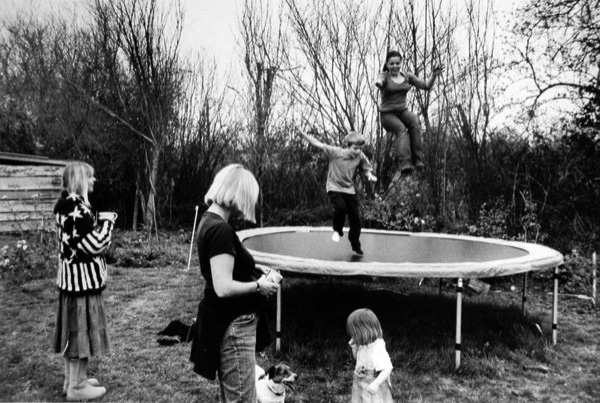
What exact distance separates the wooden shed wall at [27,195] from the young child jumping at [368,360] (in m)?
5.98

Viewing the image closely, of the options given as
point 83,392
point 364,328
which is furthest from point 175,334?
point 364,328

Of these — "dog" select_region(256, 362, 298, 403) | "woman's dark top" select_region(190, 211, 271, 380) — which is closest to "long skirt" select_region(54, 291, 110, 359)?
"dog" select_region(256, 362, 298, 403)

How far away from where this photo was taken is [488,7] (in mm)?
8539

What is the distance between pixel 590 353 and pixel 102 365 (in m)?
3.16

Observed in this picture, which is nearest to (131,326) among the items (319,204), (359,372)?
(359,372)

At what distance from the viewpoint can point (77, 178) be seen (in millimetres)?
2600

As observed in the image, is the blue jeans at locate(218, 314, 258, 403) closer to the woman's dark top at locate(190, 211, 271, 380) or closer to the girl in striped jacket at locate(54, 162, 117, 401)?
the woman's dark top at locate(190, 211, 271, 380)

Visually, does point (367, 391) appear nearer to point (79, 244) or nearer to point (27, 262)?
point (79, 244)

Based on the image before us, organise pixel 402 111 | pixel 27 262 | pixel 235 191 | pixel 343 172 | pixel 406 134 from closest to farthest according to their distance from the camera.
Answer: pixel 235 191, pixel 343 172, pixel 402 111, pixel 406 134, pixel 27 262

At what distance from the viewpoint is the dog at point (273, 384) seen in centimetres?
242

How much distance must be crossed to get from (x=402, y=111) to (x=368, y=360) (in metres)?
2.41

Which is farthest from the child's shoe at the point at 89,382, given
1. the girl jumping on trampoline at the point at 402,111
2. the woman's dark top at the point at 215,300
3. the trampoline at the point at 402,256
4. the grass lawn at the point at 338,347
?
the girl jumping on trampoline at the point at 402,111

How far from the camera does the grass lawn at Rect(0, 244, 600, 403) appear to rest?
3094mm

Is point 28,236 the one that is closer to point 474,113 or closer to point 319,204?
point 319,204
